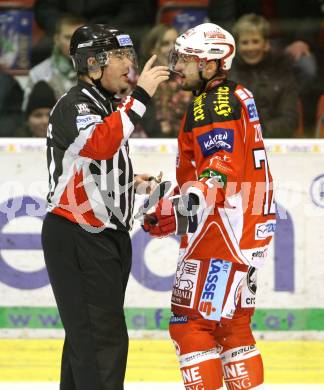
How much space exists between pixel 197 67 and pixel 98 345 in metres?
1.15

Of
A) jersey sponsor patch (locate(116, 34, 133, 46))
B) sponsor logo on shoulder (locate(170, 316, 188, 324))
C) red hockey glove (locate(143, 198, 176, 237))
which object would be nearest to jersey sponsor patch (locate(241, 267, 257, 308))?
sponsor logo on shoulder (locate(170, 316, 188, 324))

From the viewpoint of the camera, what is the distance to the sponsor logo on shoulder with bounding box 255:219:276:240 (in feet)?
14.0

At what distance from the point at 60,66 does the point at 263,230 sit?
2.66 metres

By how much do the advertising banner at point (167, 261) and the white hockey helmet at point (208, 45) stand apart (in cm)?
182

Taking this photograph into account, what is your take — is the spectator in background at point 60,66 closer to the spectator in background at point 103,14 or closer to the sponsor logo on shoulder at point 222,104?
the spectator in background at point 103,14

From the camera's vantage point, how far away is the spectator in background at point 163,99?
20.8 ft

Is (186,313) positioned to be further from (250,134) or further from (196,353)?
(250,134)

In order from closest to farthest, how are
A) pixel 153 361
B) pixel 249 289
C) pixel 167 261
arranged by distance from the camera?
1. pixel 249 289
2. pixel 153 361
3. pixel 167 261

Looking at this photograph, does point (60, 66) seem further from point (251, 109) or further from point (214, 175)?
point (214, 175)

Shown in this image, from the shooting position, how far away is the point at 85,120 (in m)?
3.99

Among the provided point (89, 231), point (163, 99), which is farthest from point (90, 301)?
point (163, 99)

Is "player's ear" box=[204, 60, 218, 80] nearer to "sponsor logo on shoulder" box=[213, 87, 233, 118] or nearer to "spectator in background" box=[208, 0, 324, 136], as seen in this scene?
"sponsor logo on shoulder" box=[213, 87, 233, 118]

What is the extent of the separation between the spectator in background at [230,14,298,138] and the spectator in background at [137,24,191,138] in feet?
1.19

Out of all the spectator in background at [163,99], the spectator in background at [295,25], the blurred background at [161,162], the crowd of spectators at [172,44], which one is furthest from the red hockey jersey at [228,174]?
the spectator in background at [295,25]
